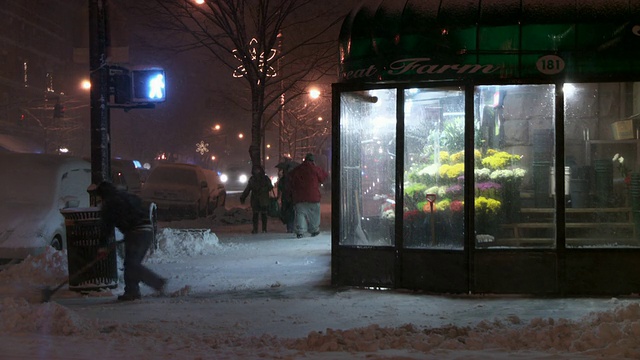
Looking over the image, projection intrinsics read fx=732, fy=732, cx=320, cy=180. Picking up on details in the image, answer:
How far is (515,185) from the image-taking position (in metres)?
9.62

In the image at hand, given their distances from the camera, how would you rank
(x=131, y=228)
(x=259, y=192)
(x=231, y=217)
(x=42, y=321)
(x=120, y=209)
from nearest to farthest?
(x=42, y=321) < (x=120, y=209) < (x=131, y=228) < (x=259, y=192) < (x=231, y=217)

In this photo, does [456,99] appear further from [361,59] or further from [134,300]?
[134,300]

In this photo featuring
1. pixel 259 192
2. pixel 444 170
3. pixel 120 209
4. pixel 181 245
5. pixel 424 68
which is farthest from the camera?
pixel 259 192

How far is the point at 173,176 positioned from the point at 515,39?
1671cm

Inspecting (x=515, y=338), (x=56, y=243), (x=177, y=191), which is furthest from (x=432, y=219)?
(x=177, y=191)

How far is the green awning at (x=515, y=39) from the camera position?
359 inches

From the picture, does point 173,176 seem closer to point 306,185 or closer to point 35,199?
point 306,185

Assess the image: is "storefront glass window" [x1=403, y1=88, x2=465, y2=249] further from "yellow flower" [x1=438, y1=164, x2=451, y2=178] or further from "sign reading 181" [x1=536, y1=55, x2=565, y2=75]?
"sign reading 181" [x1=536, y1=55, x2=565, y2=75]

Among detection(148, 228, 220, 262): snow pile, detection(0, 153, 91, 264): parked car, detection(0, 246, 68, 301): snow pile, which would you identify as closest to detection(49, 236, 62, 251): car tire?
detection(0, 153, 91, 264): parked car

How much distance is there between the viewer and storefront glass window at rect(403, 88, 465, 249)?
966 cm

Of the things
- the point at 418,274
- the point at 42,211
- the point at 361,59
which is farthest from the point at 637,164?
the point at 42,211

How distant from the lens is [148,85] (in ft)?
35.5

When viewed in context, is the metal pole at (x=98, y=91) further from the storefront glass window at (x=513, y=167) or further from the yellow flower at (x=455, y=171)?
the storefront glass window at (x=513, y=167)

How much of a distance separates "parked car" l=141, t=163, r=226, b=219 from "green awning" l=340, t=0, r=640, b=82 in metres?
15.1
